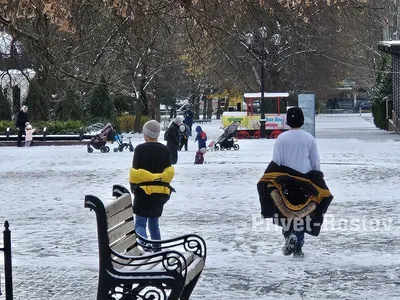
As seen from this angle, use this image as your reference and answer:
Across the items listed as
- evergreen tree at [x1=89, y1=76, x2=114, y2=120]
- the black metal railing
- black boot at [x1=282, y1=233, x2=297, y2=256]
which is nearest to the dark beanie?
black boot at [x1=282, y1=233, x2=297, y2=256]

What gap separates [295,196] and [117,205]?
3.56m

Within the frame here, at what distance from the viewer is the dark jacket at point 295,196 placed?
11578 millimetres

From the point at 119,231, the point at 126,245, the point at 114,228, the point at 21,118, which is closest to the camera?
the point at 114,228

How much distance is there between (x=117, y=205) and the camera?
28.2 feet

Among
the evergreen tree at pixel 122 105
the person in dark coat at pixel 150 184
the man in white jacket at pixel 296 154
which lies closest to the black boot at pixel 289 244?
the man in white jacket at pixel 296 154

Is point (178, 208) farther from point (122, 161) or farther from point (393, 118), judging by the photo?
point (393, 118)

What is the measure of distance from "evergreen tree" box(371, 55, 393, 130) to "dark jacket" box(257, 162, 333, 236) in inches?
1729

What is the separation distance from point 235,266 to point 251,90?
52587mm

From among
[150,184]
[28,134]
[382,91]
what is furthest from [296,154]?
[382,91]

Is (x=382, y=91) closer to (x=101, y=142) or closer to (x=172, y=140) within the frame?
(x=101, y=142)

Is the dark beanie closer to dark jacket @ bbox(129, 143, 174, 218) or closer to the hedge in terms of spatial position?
dark jacket @ bbox(129, 143, 174, 218)

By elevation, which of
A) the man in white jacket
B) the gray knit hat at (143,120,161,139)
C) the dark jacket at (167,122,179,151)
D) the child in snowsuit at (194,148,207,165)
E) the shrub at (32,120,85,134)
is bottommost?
the child in snowsuit at (194,148,207,165)

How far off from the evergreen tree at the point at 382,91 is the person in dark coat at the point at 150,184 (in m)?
44.7

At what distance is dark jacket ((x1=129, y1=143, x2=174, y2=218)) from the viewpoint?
36.0 ft
